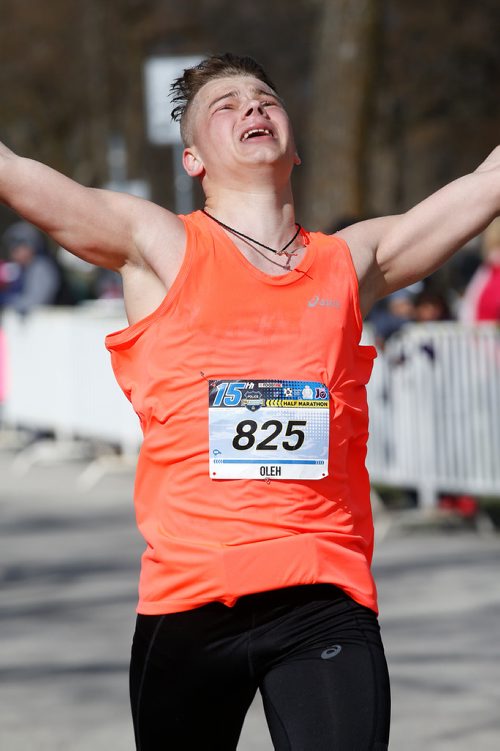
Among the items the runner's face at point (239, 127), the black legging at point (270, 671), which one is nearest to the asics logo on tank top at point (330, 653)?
the black legging at point (270, 671)

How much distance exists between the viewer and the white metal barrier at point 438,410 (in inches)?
364

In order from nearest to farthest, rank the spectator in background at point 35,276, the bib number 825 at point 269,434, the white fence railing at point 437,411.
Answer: the bib number 825 at point 269,434 → the white fence railing at point 437,411 → the spectator in background at point 35,276

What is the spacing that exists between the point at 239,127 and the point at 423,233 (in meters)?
0.45

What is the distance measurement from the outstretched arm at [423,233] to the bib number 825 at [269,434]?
Result: 36 cm

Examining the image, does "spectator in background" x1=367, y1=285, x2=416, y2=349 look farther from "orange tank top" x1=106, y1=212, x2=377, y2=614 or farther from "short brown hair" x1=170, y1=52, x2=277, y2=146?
"orange tank top" x1=106, y1=212, x2=377, y2=614

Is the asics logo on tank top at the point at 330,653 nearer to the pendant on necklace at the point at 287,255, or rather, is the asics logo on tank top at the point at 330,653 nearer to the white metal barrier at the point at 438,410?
the pendant on necklace at the point at 287,255

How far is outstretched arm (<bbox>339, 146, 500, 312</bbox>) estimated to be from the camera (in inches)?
133

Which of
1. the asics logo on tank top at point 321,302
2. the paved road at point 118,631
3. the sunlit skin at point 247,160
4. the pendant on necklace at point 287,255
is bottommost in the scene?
the paved road at point 118,631

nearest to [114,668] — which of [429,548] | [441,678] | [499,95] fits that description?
[441,678]

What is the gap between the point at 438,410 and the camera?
30.9 ft

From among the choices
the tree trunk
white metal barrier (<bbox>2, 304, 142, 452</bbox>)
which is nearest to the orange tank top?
white metal barrier (<bbox>2, 304, 142, 452</bbox>)

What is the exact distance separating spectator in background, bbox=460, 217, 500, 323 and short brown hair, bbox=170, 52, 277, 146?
20.6 ft

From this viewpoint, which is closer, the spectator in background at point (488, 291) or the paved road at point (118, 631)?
the paved road at point (118, 631)

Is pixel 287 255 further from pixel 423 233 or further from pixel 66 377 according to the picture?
pixel 66 377
